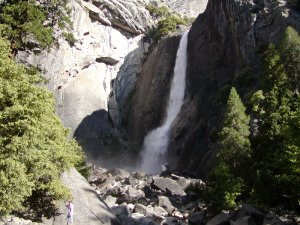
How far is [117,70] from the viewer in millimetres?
73500

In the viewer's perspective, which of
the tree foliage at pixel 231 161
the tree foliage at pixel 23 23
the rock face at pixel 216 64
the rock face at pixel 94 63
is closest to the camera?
the tree foliage at pixel 23 23

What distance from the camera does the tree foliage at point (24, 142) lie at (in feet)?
55.2

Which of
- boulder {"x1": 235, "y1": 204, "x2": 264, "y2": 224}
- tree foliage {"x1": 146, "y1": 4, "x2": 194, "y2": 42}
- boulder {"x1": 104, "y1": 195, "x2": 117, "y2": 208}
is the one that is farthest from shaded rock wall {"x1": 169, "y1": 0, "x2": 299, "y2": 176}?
boulder {"x1": 235, "y1": 204, "x2": 264, "y2": 224}

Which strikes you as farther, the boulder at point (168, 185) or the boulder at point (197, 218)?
the boulder at point (168, 185)

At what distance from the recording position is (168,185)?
38.5 metres

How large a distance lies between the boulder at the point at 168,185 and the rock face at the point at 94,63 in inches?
977

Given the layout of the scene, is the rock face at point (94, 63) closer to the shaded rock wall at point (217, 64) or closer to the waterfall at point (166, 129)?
the waterfall at point (166, 129)

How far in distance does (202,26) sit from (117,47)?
18410 millimetres

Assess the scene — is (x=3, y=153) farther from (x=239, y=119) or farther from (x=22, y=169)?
(x=239, y=119)

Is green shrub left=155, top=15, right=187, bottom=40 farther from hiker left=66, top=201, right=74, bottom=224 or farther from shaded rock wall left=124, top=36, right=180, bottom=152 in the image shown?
hiker left=66, top=201, right=74, bottom=224

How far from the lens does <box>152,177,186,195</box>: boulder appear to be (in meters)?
37.7

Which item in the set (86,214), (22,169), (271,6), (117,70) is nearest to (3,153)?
(22,169)

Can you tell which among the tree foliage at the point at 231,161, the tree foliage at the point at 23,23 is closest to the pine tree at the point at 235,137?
the tree foliage at the point at 231,161

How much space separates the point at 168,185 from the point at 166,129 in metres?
21.8
